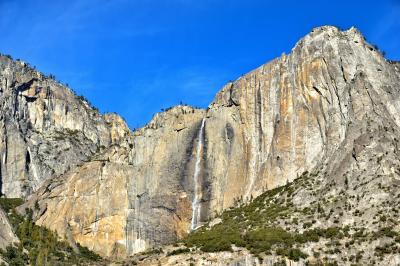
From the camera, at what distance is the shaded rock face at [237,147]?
4808 inches

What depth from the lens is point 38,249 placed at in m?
129

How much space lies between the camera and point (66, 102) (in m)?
194

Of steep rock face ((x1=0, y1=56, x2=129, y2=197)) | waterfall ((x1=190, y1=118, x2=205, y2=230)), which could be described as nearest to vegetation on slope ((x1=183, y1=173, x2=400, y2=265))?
waterfall ((x1=190, y1=118, x2=205, y2=230))

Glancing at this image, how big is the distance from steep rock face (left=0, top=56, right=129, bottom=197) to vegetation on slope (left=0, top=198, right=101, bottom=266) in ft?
89.6

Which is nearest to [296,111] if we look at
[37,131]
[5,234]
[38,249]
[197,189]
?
[197,189]

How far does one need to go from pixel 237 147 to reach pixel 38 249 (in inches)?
1421

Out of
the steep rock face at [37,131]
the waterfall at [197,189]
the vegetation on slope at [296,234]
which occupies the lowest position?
the vegetation on slope at [296,234]

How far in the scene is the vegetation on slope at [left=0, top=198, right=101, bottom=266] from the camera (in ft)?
405

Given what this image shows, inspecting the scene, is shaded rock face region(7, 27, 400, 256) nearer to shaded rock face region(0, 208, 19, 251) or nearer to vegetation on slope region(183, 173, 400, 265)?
vegetation on slope region(183, 173, 400, 265)

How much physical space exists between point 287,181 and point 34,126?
7910 cm

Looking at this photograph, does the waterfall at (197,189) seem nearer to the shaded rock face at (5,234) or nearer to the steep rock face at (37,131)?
the shaded rock face at (5,234)

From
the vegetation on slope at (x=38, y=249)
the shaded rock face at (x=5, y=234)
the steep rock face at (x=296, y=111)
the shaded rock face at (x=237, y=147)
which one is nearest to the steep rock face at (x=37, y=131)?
the shaded rock face at (x=237, y=147)

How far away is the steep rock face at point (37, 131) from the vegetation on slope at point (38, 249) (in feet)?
89.6

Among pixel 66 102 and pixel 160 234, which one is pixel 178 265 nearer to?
pixel 160 234
